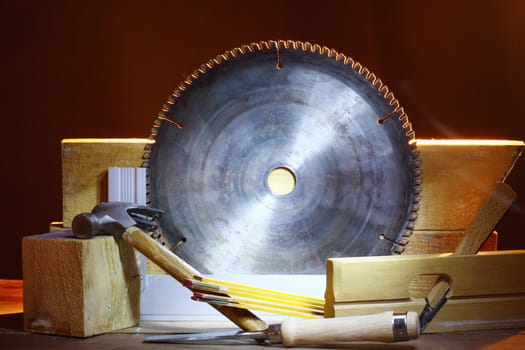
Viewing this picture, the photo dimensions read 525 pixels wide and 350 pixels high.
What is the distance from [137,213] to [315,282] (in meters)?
0.39

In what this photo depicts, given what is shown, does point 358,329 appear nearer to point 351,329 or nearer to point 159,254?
point 351,329

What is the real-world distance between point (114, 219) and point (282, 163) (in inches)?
15.1

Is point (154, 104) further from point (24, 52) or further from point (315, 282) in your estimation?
point (315, 282)

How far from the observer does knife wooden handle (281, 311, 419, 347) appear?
143cm

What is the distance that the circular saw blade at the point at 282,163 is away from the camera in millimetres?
1815

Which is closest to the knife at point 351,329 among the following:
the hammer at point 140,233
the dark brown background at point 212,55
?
the hammer at point 140,233

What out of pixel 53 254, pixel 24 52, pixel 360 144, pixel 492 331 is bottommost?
pixel 492 331

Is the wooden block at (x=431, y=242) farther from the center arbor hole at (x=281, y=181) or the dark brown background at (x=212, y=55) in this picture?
the dark brown background at (x=212, y=55)

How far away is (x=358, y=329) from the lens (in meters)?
1.43

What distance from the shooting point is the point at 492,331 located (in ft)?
5.36

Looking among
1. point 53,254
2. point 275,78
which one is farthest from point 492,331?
point 53,254

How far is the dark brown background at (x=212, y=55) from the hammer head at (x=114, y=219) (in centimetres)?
77

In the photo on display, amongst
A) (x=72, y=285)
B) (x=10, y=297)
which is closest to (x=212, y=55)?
(x=10, y=297)

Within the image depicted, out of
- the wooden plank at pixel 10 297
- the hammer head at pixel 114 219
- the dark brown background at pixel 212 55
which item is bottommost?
the wooden plank at pixel 10 297
